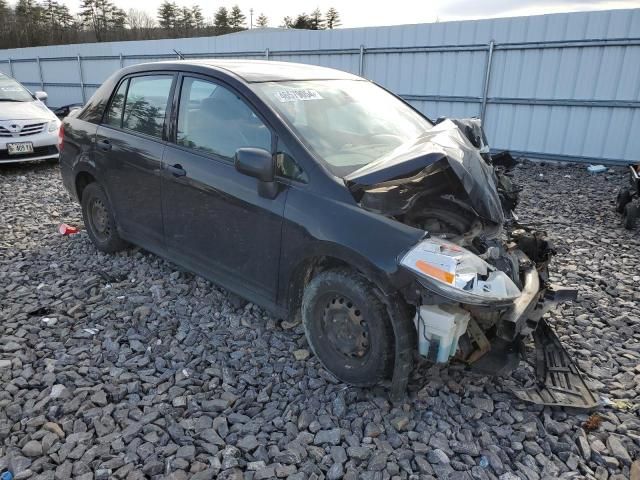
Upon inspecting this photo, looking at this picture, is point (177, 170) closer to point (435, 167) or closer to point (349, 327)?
point (349, 327)

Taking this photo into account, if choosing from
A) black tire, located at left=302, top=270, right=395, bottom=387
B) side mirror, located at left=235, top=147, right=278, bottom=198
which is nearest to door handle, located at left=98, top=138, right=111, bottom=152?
side mirror, located at left=235, top=147, right=278, bottom=198

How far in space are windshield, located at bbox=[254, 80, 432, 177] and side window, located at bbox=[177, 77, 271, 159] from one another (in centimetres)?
19

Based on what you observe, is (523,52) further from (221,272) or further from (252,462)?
(252,462)

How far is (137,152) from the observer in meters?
3.72

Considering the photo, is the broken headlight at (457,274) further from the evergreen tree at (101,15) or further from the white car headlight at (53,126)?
the evergreen tree at (101,15)

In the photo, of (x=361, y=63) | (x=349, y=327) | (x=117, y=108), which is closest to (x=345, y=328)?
(x=349, y=327)

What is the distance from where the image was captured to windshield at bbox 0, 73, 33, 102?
28.7 feet

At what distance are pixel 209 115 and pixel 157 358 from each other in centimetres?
171

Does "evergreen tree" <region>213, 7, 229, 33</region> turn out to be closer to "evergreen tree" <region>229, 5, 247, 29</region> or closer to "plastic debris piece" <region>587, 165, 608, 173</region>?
"evergreen tree" <region>229, 5, 247, 29</region>

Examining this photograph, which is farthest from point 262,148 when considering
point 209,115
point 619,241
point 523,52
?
point 523,52

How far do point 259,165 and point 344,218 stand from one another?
2.01 feet

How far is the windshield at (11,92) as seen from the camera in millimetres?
8758

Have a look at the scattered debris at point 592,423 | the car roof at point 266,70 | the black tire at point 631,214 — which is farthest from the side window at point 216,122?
the black tire at point 631,214

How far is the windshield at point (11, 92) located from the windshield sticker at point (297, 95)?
8.05 metres
